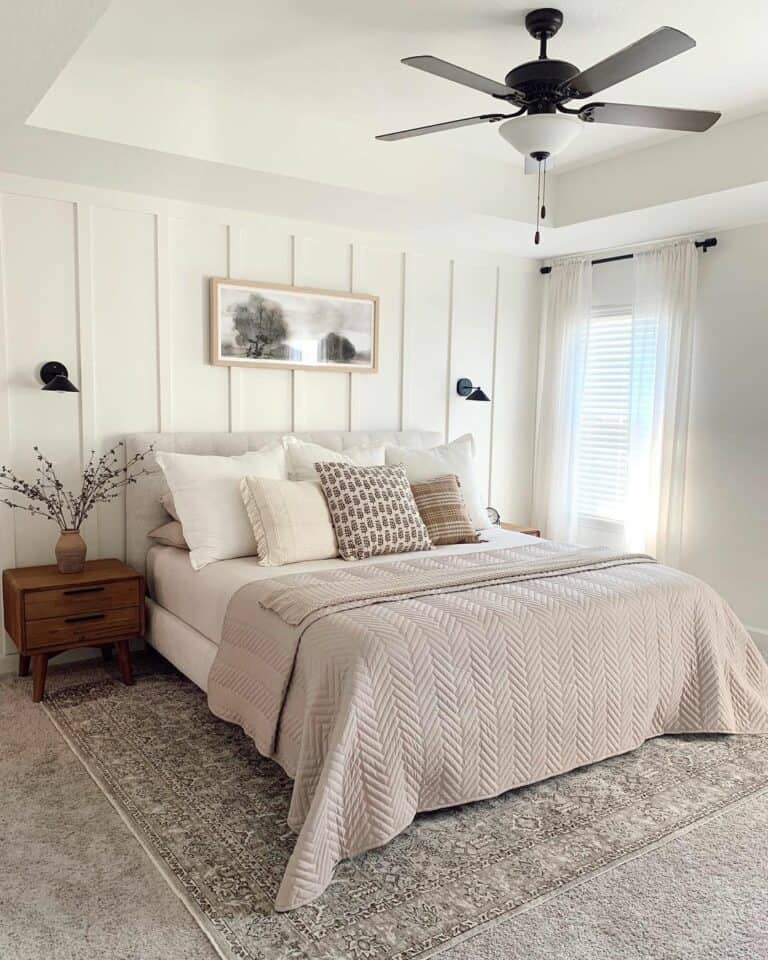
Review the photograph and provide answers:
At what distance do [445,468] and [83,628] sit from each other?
2.01 m

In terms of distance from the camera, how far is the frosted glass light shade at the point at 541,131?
8.43ft

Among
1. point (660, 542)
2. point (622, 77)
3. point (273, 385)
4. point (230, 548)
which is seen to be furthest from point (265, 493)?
point (660, 542)

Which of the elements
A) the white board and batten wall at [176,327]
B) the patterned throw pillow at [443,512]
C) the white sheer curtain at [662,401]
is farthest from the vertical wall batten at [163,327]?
the white sheer curtain at [662,401]

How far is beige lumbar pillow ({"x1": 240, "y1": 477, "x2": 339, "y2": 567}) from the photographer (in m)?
3.36

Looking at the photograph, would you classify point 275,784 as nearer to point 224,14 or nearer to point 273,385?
point 273,385

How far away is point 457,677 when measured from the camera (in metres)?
2.48

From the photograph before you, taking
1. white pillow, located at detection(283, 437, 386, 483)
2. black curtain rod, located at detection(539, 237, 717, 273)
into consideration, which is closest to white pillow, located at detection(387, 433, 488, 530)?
white pillow, located at detection(283, 437, 386, 483)

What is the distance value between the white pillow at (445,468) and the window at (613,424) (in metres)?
1.22

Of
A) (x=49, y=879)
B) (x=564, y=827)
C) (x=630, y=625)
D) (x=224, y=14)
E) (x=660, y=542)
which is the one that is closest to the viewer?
(x=49, y=879)

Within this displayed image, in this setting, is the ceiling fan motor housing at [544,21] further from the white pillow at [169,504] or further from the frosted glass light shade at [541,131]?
the white pillow at [169,504]

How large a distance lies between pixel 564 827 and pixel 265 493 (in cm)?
183

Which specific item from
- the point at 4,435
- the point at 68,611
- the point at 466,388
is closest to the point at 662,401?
the point at 466,388

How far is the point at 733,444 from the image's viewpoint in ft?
14.7

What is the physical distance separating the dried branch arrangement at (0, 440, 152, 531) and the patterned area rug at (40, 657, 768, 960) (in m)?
0.95
